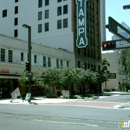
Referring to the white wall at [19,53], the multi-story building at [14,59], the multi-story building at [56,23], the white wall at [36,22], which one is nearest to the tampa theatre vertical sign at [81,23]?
Result: the multi-story building at [56,23]

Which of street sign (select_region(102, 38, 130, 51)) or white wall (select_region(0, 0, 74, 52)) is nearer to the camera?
street sign (select_region(102, 38, 130, 51))

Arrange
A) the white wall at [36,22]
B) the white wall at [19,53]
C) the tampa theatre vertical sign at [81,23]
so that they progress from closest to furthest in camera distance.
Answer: the white wall at [19,53]
the tampa theatre vertical sign at [81,23]
the white wall at [36,22]

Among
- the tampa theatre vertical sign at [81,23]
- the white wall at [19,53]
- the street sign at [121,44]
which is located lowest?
the street sign at [121,44]

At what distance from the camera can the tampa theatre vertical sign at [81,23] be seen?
169 feet

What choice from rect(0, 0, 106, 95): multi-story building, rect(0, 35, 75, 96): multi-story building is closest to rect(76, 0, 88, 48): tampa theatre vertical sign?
A: rect(0, 0, 106, 95): multi-story building

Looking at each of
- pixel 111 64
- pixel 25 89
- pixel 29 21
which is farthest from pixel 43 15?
pixel 111 64

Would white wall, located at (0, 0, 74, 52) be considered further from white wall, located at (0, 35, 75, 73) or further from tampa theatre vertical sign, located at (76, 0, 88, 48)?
white wall, located at (0, 35, 75, 73)

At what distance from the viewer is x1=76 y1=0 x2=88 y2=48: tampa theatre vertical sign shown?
5152cm

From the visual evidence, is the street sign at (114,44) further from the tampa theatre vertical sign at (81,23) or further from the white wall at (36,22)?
the tampa theatre vertical sign at (81,23)

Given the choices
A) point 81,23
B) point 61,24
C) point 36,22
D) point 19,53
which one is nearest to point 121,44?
point 19,53

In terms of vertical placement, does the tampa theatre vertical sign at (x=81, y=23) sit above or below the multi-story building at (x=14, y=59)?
above

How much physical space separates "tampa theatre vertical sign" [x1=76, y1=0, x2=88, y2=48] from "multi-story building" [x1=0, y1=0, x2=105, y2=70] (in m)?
0.29

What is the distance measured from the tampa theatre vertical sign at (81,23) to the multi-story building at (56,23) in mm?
286

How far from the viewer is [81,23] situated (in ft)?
171
